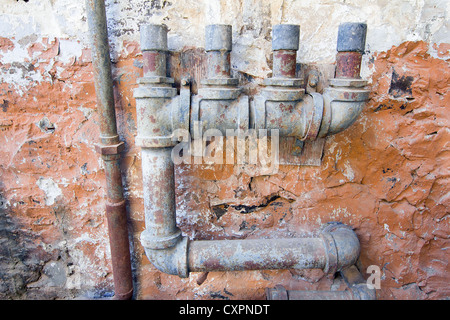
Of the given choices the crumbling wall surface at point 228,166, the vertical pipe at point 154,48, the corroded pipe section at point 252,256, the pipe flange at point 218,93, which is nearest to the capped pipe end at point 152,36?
the vertical pipe at point 154,48

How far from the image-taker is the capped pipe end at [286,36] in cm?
112

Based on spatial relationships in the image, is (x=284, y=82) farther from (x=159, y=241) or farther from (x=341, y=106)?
(x=159, y=241)

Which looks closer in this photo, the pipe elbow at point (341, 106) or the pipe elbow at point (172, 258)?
the pipe elbow at point (341, 106)

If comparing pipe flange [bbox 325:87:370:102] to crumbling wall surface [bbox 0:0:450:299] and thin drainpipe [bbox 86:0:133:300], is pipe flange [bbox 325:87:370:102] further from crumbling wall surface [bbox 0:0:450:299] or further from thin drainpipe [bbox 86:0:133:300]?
thin drainpipe [bbox 86:0:133:300]

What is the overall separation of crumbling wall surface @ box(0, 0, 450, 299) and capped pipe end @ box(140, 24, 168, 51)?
0.15 m

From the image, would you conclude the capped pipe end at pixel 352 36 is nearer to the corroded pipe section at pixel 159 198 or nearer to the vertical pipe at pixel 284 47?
the vertical pipe at pixel 284 47

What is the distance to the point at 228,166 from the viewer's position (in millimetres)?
1447

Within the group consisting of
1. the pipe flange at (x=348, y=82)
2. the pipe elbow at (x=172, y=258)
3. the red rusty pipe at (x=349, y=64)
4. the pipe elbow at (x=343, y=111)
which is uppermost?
the red rusty pipe at (x=349, y=64)

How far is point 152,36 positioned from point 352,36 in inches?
31.3

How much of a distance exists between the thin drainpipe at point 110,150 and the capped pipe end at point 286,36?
0.71 meters

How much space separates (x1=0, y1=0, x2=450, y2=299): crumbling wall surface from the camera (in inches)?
50.5

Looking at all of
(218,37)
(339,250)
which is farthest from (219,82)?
(339,250)

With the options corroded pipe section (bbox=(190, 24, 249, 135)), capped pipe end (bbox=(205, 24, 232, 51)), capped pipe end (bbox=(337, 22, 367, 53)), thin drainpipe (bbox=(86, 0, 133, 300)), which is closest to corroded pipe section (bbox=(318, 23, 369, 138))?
capped pipe end (bbox=(337, 22, 367, 53))

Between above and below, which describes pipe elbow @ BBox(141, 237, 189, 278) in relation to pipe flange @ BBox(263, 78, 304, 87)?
below
